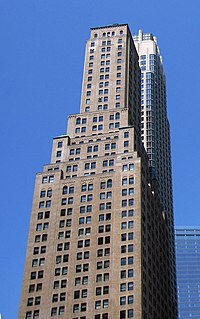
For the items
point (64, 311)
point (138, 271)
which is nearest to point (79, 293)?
point (64, 311)

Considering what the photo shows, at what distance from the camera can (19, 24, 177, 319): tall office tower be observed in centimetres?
12262

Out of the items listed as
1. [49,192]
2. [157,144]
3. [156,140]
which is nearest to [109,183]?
[49,192]

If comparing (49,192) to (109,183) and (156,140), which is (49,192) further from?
(156,140)

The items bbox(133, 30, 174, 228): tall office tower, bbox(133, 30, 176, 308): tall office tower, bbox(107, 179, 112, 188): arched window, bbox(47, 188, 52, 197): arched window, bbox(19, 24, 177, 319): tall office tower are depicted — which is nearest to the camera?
bbox(19, 24, 177, 319): tall office tower

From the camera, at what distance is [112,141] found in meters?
149

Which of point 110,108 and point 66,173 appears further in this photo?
point 110,108

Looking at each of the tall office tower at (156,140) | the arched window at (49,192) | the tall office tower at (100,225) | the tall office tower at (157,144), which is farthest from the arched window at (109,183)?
the tall office tower at (156,140)

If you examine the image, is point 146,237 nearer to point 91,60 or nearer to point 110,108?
point 110,108

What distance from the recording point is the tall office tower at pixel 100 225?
402 feet

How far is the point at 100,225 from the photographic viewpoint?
434 ft

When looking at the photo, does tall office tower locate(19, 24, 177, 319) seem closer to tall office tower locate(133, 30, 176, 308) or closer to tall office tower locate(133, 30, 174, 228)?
tall office tower locate(133, 30, 176, 308)

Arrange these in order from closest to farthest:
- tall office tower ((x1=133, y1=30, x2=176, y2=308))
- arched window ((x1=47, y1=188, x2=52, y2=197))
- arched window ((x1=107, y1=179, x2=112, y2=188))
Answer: arched window ((x1=107, y1=179, x2=112, y2=188)), arched window ((x1=47, y1=188, x2=52, y2=197)), tall office tower ((x1=133, y1=30, x2=176, y2=308))

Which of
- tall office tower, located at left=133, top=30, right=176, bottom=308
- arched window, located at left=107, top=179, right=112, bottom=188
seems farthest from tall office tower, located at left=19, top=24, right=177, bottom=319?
tall office tower, located at left=133, top=30, right=176, bottom=308

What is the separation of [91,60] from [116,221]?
56.4 meters
